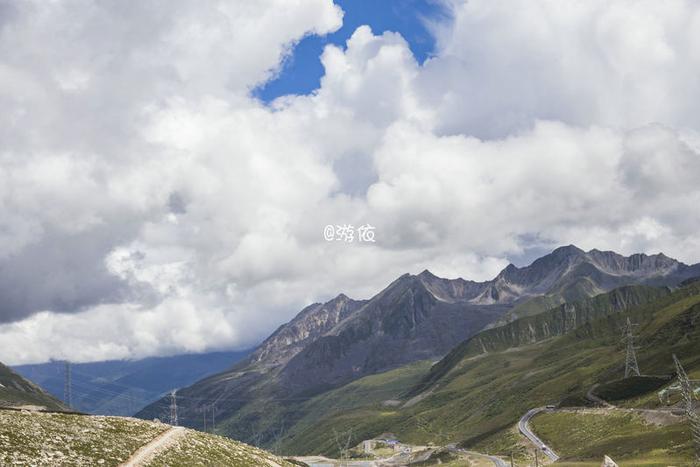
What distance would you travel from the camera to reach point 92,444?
64.1 m

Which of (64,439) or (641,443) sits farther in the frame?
(641,443)

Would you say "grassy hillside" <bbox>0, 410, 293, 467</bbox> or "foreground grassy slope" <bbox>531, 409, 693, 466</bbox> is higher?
"grassy hillside" <bbox>0, 410, 293, 467</bbox>

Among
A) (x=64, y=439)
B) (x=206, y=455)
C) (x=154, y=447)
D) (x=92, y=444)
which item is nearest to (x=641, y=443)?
(x=206, y=455)

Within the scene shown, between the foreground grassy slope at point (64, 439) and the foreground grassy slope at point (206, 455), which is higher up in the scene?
the foreground grassy slope at point (64, 439)

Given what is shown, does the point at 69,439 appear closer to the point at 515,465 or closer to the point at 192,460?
the point at 192,460

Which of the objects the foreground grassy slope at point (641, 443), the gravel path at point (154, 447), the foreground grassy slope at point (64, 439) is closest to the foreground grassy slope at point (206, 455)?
the gravel path at point (154, 447)

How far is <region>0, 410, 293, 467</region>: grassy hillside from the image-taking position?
5684 centimetres

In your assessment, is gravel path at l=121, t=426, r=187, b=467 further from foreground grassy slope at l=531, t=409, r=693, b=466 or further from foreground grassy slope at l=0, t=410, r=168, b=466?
foreground grassy slope at l=531, t=409, r=693, b=466

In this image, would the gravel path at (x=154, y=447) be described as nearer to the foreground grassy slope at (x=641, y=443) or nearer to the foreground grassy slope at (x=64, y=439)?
the foreground grassy slope at (x=64, y=439)

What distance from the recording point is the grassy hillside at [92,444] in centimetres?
5684

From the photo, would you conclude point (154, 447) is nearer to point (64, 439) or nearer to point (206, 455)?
point (206, 455)

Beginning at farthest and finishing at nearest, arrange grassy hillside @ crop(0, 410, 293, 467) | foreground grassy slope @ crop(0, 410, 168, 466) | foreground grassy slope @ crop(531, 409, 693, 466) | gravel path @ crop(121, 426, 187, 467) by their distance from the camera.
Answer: foreground grassy slope @ crop(531, 409, 693, 466), gravel path @ crop(121, 426, 187, 467), grassy hillside @ crop(0, 410, 293, 467), foreground grassy slope @ crop(0, 410, 168, 466)

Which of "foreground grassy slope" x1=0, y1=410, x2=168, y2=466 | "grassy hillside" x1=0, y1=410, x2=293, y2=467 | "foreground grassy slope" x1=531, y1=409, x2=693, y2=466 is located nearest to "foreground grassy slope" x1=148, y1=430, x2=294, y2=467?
"grassy hillside" x1=0, y1=410, x2=293, y2=467

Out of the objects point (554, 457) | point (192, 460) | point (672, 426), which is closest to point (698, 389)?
point (672, 426)
